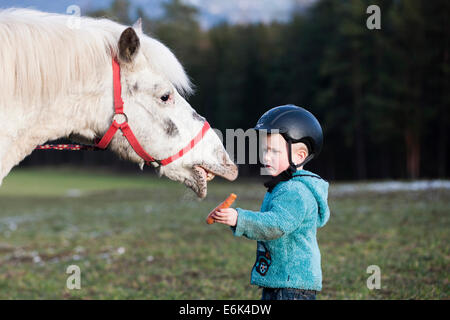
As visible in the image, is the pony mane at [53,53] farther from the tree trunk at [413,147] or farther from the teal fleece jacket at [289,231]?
the tree trunk at [413,147]

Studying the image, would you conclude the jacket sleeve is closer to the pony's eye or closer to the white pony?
the white pony

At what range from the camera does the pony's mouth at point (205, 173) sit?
8.94 feet

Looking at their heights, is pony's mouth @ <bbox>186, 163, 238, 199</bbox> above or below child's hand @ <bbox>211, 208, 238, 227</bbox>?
above

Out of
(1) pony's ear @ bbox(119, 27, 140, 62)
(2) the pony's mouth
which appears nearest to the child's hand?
(2) the pony's mouth

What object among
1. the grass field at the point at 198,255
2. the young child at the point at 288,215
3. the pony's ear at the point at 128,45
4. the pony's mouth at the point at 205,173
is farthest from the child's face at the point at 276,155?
the pony's ear at the point at 128,45

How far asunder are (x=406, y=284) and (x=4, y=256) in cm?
712

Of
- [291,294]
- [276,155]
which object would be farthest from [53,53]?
[291,294]

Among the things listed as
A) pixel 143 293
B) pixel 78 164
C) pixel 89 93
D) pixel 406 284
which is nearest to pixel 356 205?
pixel 406 284

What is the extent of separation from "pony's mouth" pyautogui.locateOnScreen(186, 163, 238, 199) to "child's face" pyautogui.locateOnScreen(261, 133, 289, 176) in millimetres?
276

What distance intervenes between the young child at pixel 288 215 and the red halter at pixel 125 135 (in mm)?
492

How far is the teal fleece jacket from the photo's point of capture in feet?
8.75

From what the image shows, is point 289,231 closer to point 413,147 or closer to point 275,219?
point 275,219
